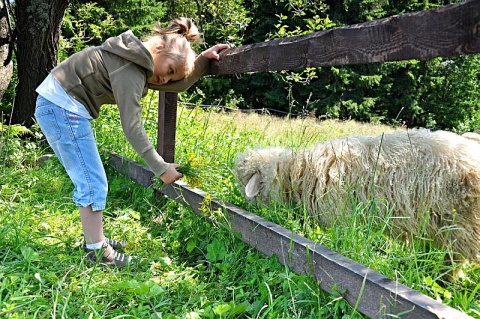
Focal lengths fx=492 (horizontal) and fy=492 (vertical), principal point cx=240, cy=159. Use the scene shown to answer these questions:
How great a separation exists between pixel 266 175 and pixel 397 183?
0.98 metres

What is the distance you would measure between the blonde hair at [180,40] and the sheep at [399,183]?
98 cm

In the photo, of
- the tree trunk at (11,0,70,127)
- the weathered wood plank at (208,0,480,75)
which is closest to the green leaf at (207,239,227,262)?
the weathered wood plank at (208,0,480,75)

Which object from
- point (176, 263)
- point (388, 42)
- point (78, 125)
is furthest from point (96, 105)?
point (388, 42)

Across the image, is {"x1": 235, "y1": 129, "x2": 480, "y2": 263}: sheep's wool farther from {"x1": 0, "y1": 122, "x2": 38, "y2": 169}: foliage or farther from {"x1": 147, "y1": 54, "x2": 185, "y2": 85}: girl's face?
{"x1": 0, "y1": 122, "x2": 38, "y2": 169}: foliage

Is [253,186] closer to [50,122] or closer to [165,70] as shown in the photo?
[165,70]

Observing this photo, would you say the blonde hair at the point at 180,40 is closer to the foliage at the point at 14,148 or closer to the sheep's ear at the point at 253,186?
the sheep's ear at the point at 253,186

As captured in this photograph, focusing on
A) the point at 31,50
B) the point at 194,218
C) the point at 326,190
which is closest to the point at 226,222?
the point at 194,218

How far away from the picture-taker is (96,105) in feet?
10.8

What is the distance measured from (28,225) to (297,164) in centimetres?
208

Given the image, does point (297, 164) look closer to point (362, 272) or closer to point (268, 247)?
point (268, 247)

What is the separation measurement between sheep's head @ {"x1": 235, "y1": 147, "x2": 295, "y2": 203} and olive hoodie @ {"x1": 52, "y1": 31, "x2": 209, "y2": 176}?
76 cm

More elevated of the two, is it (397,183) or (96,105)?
(96,105)

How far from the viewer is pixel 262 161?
3.76 m

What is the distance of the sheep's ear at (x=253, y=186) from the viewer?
357 cm
